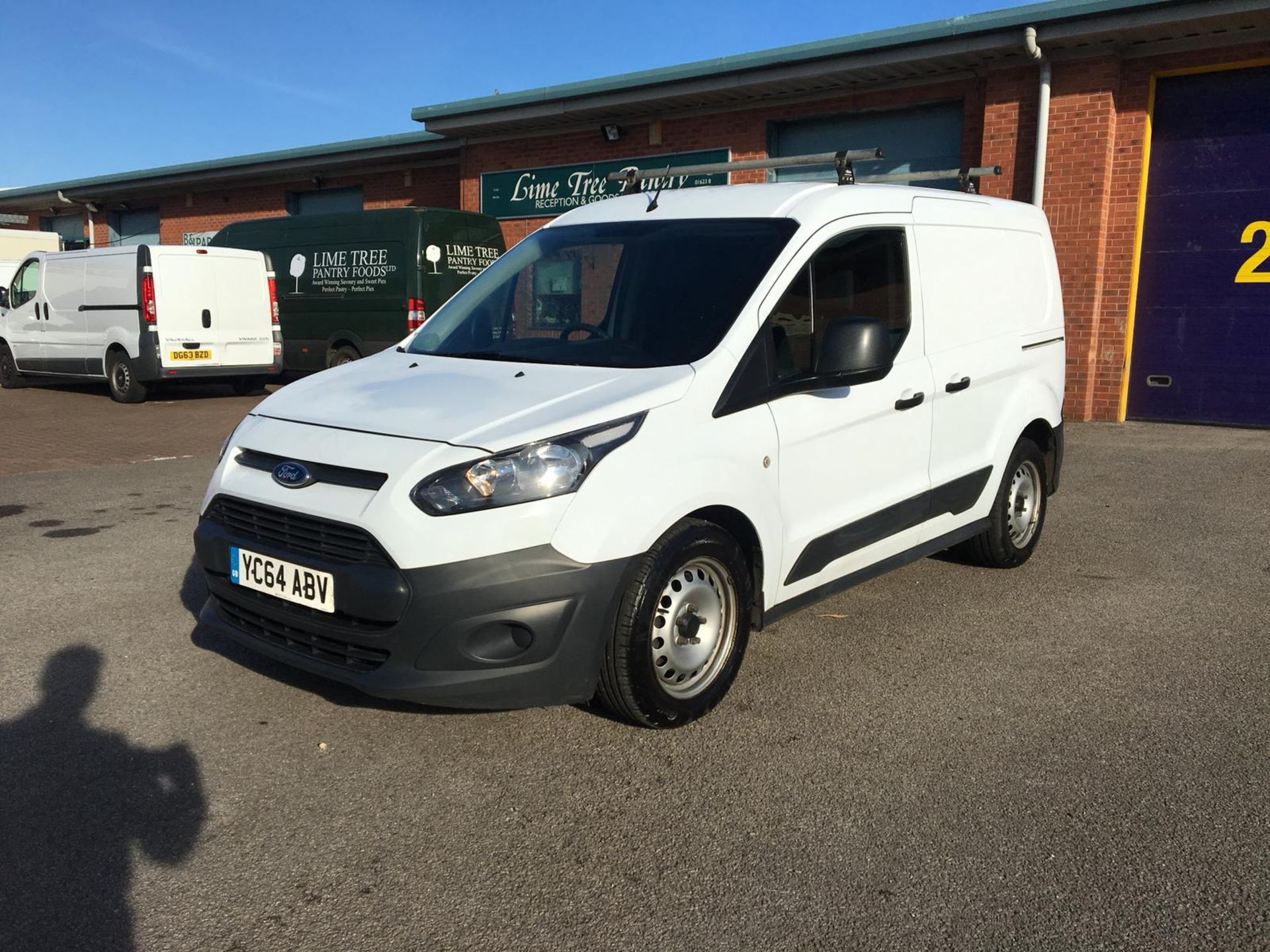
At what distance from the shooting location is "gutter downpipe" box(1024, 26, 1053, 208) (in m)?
11.7

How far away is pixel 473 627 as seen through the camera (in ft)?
10.6

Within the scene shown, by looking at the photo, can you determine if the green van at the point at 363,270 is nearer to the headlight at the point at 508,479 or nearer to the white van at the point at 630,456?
the white van at the point at 630,456

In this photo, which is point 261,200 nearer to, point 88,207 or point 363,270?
point 88,207

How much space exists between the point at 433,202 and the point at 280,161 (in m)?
3.52

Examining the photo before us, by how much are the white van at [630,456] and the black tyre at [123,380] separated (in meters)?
11.1

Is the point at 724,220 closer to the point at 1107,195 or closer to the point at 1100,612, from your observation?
the point at 1100,612

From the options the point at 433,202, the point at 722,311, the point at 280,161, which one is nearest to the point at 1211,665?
the point at 722,311

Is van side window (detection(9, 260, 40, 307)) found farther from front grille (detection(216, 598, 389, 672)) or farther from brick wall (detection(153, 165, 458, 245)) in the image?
front grille (detection(216, 598, 389, 672))

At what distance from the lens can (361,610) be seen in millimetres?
3273

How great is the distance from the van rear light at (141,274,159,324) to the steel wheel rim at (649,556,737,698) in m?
12.1

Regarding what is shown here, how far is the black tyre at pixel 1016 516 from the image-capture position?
5590 mm

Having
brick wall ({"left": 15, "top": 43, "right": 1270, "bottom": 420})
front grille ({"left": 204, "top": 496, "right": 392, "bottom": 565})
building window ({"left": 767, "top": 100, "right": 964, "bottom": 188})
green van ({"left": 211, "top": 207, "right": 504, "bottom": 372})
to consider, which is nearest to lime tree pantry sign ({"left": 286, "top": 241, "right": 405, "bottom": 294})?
green van ({"left": 211, "top": 207, "right": 504, "bottom": 372})

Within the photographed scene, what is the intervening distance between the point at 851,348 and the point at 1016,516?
2.46 m

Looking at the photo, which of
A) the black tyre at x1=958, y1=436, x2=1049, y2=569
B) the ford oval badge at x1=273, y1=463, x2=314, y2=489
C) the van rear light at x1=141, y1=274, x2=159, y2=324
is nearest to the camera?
the ford oval badge at x1=273, y1=463, x2=314, y2=489
